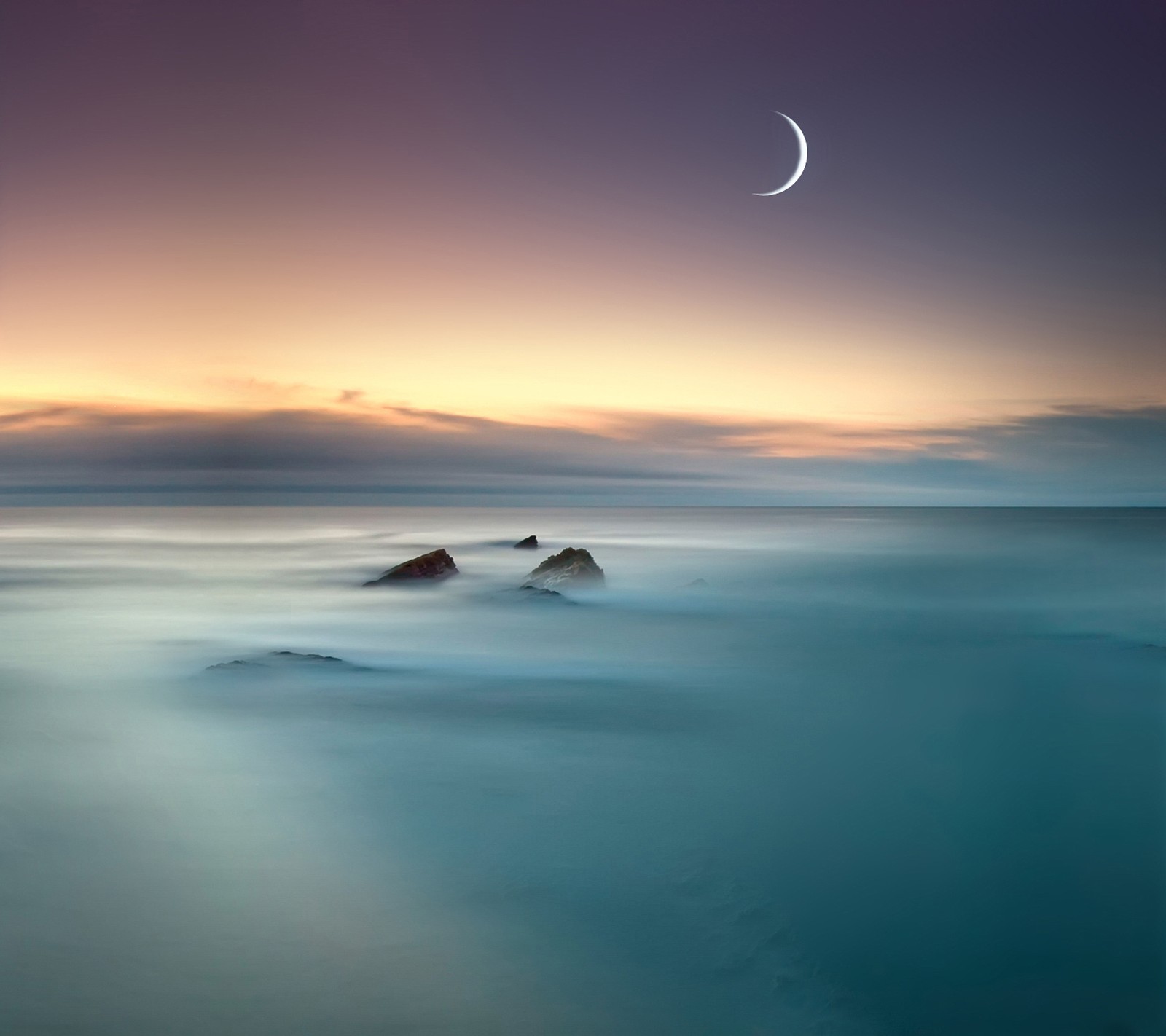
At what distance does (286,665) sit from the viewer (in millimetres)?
7195

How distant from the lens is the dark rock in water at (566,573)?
505 inches

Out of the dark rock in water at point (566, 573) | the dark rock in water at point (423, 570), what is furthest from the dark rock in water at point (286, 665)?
the dark rock in water at point (423, 570)

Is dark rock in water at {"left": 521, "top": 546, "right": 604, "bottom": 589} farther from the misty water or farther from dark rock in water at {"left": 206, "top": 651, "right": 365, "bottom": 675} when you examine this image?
dark rock in water at {"left": 206, "top": 651, "right": 365, "bottom": 675}

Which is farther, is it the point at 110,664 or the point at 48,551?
the point at 48,551

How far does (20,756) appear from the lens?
16.0 feet

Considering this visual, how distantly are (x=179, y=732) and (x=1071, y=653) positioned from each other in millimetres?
8340

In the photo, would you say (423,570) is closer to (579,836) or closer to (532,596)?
(532,596)

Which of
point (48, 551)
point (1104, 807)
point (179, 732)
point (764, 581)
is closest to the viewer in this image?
point (1104, 807)

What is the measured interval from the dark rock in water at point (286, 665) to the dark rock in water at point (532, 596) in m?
4.20

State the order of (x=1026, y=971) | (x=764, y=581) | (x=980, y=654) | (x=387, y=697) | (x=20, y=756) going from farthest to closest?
1. (x=764, y=581)
2. (x=980, y=654)
3. (x=387, y=697)
4. (x=20, y=756)
5. (x=1026, y=971)

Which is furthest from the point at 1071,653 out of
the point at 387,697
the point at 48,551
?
the point at 48,551

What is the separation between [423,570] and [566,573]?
214cm

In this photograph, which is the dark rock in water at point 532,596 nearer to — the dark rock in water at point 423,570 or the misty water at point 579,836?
the dark rock in water at point 423,570

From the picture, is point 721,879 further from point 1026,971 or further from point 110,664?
point 110,664
